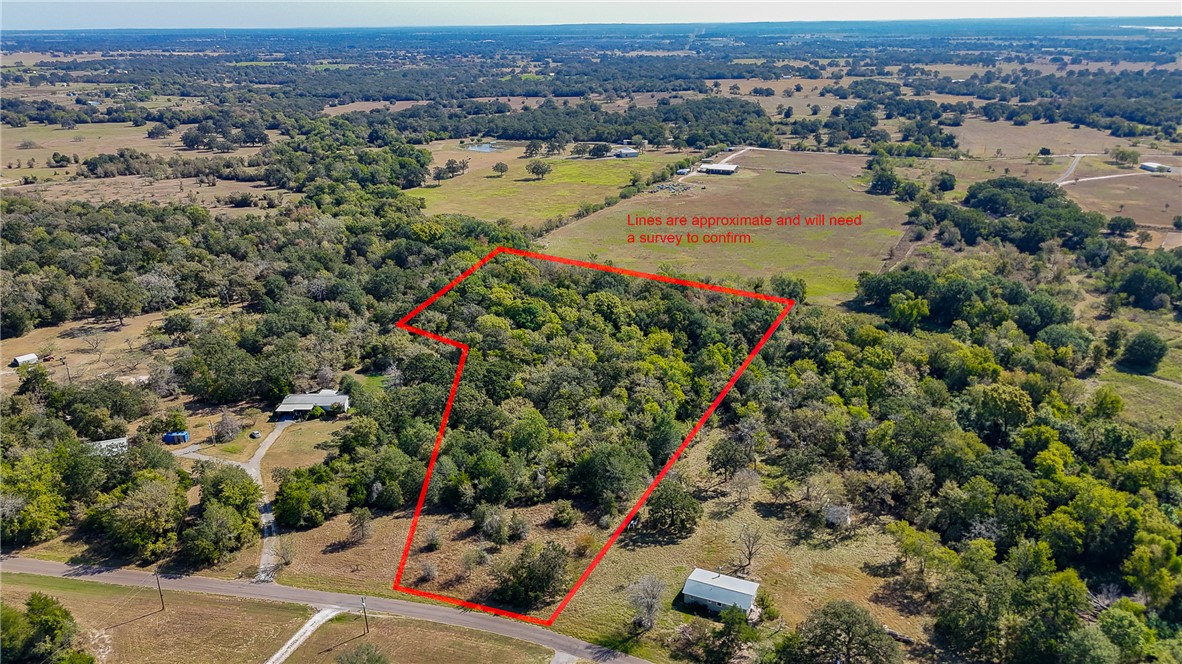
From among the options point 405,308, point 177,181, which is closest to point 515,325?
point 405,308

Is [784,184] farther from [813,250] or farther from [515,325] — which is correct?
[515,325]

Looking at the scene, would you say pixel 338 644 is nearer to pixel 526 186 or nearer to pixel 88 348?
pixel 88 348

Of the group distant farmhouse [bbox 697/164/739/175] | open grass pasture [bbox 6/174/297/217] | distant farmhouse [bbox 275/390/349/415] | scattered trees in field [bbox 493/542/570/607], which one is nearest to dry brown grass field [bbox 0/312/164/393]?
distant farmhouse [bbox 275/390/349/415]

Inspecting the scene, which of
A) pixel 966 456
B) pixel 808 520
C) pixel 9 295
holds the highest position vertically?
pixel 9 295

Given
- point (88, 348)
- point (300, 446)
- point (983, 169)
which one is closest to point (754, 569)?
point (300, 446)

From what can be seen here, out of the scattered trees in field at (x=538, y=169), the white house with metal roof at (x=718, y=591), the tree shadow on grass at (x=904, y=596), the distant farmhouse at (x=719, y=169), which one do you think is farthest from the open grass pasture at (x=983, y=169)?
the white house with metal roof at (x=718, y=591)

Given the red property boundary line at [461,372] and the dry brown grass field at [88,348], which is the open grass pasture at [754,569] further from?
the dry brown grass field at [88,348]
